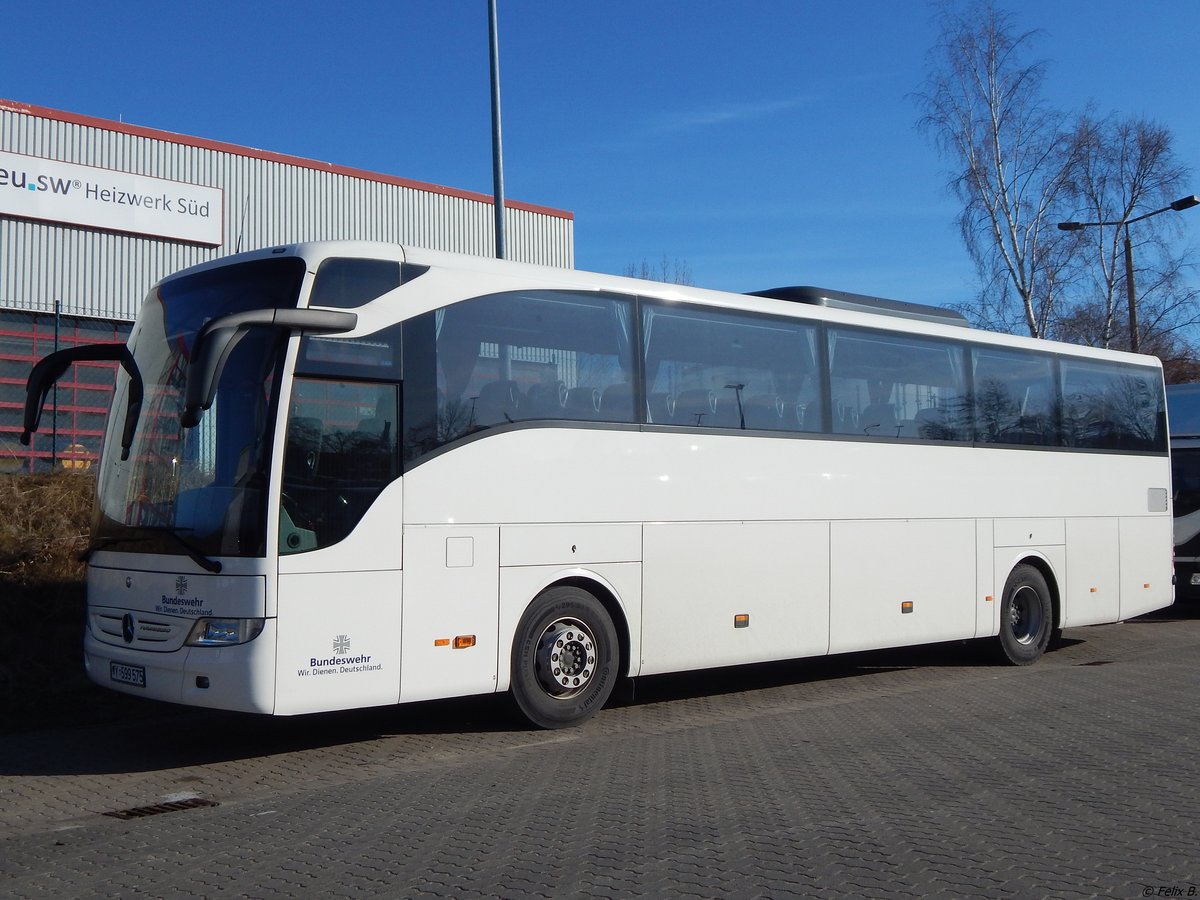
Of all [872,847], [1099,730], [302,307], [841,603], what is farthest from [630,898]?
[841,603]

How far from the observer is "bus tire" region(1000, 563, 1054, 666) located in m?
13.7

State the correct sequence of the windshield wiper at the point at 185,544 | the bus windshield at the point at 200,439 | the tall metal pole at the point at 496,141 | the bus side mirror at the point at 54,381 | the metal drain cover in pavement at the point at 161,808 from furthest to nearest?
the tall metal pole at the point at 496,141
the bus side mirror at the point at 54,381
the bus windshield at the point at 200,439
the windshield wiper at the point at 185,544
the metal drain cover in pavement at the point at 161,808

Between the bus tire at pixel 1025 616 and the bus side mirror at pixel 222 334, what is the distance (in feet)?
28.3

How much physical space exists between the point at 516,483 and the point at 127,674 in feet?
9.84

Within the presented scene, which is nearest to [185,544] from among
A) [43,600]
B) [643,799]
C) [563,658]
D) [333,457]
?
[333,457]

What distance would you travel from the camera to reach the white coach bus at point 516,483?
7.94 metres

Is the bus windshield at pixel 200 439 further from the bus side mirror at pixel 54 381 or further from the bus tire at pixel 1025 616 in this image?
the bus tire at pixel 1025 616

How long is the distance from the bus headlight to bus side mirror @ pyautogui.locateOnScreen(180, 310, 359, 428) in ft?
4.18

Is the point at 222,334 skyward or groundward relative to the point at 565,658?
skyward

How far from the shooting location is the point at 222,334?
23.9 feet

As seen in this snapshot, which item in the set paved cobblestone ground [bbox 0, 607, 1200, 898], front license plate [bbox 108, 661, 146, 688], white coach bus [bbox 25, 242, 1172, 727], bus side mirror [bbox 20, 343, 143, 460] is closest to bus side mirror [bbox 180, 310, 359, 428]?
white coach bus [bbox 25, 242, 1172, 727]

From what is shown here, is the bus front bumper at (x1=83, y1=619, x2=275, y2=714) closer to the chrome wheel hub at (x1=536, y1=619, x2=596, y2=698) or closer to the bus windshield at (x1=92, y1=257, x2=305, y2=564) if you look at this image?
the bus windshield at (x1=92, y1=257, x2=305, y2=564)

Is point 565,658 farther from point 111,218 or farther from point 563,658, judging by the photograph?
point 111,218

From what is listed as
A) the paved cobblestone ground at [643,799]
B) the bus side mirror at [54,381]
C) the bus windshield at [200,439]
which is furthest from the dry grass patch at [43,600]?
the bus windshield at [200,439]
